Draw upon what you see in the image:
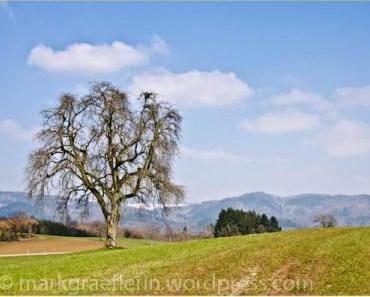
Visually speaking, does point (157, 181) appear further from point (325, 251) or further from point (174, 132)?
point (325, 251)

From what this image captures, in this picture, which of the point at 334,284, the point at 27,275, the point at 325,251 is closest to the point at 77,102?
the point at 27,275

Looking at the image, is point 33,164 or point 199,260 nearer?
point 199,260

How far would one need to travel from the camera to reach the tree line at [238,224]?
155375 millimetres

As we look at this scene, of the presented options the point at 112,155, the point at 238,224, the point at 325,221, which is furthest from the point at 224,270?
the point at 238,224

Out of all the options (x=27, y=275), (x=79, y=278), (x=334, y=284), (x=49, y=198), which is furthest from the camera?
A: (x=49, y=198)

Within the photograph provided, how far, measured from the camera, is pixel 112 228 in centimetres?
5475

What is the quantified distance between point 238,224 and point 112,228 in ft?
362

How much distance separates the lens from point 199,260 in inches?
1323

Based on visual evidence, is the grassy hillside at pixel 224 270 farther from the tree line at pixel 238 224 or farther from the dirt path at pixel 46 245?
the tree line at pixel 238 224

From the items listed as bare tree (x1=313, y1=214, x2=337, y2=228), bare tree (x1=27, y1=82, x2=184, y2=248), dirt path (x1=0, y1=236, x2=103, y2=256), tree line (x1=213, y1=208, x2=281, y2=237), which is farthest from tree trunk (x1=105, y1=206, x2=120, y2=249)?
tree line (x1=213, y1=208, x2=281, y2=237)

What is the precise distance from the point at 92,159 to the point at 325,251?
2764cm

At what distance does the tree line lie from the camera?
510 ft

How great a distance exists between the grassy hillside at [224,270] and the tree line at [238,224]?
116 meters

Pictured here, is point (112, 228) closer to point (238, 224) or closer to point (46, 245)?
point (46, 245)
